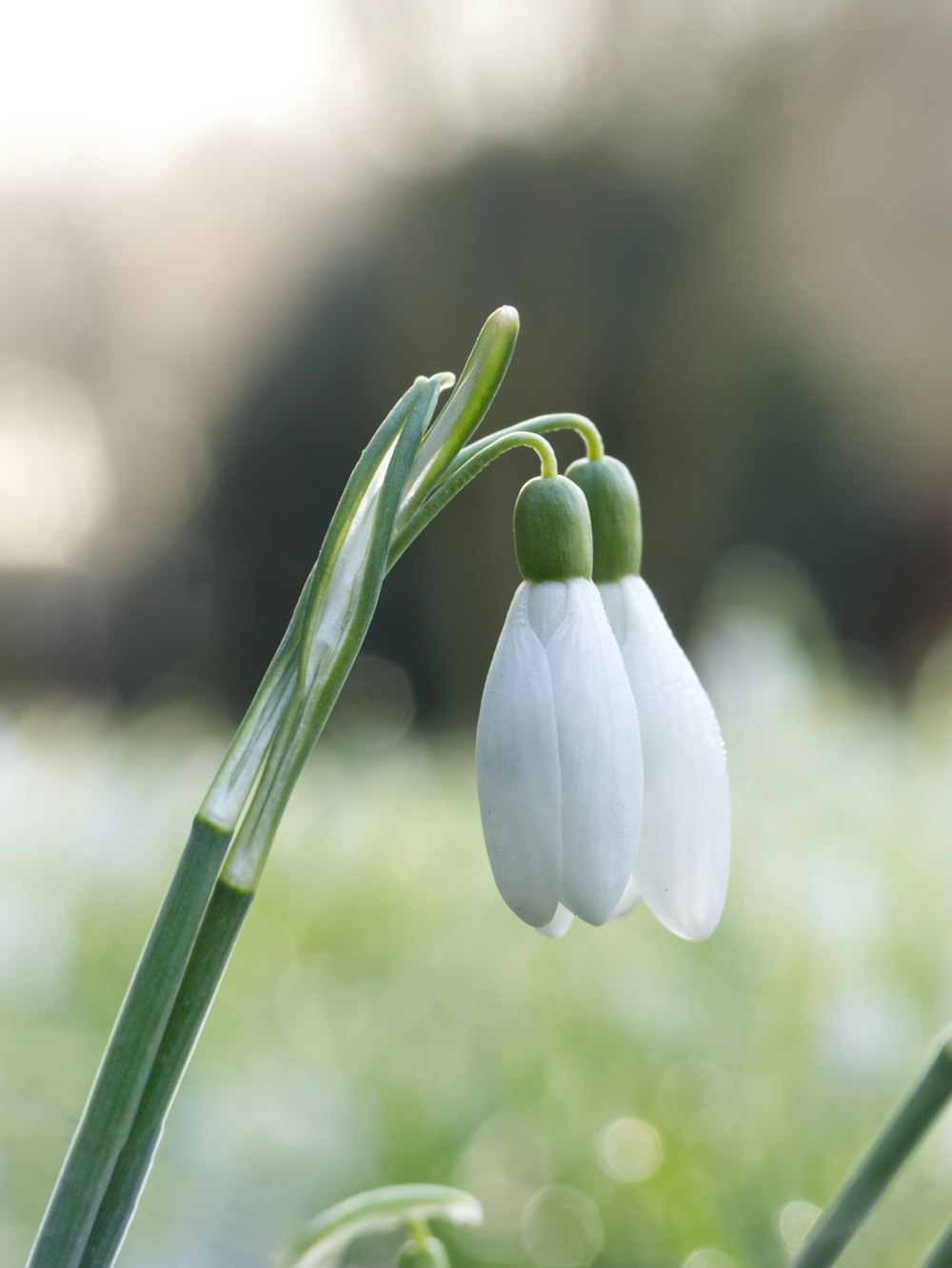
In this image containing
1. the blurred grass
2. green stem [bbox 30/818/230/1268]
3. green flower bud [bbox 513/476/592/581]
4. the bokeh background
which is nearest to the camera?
green stem [bbox 30/818/230/1268]

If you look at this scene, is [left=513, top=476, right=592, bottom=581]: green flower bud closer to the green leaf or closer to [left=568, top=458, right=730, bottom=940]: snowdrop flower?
[left=568, top=458, right=730, bottom=940]: snowdrop flower

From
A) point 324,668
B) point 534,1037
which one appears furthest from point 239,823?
point 534,1037

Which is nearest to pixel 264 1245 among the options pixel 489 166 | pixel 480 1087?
pixel 480 1087

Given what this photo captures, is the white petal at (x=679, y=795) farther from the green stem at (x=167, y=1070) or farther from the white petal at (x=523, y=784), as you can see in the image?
the green stem at (x=167, y=1070)

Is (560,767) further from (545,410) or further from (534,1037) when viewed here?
(545,410)

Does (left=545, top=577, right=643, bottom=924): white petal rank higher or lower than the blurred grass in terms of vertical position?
higher

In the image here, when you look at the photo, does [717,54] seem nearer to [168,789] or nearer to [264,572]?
[264,572]

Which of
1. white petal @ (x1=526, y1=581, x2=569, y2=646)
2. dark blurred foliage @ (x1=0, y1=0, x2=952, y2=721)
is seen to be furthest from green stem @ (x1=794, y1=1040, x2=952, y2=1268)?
dark blurred foliage @ (x1=0, y1=0, x2=952, y2=721)
